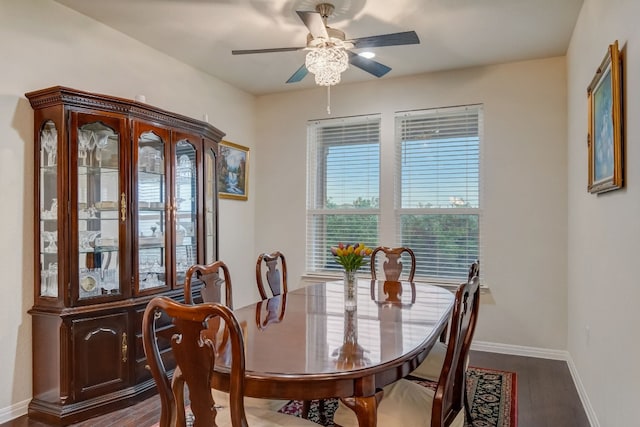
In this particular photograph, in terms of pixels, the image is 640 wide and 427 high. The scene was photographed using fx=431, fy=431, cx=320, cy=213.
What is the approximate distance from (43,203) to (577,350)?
3.91 meters

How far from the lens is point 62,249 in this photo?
267 cm

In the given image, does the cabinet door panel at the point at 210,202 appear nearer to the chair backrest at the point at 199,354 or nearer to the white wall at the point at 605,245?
the chair backrest at the point at 199,354

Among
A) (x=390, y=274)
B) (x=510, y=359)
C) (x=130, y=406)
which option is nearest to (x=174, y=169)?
(x=130, y=406)

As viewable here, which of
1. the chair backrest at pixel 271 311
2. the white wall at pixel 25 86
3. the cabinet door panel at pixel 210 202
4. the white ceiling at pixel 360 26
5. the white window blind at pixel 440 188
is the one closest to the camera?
the chair backrest at pixel 271 311

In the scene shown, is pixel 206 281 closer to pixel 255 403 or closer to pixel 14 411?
pixel 255 403

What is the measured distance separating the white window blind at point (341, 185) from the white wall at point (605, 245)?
6.06 feet

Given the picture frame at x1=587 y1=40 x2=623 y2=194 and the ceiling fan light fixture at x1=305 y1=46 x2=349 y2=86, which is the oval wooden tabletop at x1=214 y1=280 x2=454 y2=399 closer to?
the picture frame at x1=587 y1=40 x2=623 y2=194

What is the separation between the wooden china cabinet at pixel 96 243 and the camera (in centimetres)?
267

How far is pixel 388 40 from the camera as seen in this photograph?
8.52 ft

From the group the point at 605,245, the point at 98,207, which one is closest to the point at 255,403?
the point at 98,207

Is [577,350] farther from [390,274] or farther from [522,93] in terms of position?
[522,93]

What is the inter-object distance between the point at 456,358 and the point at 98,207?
244 cm

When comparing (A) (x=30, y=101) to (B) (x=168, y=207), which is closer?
(A) (x=30, y=101)

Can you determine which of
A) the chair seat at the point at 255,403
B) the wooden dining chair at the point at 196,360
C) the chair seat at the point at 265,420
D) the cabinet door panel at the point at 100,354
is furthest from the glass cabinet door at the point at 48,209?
the wooden dining chair at the point at 196,360
